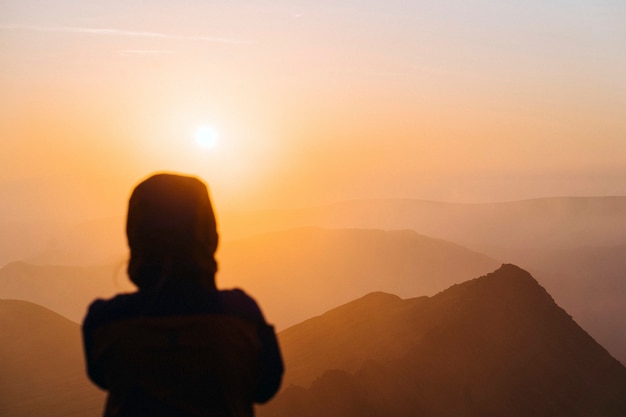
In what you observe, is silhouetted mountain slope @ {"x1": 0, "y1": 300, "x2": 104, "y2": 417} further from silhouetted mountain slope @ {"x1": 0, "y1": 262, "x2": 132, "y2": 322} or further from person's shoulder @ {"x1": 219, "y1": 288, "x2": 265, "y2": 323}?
silhouetted mountain slope @ {"x1": 0, "y1": 262, "x2": 132, "y2": 322}

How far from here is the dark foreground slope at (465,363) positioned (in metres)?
23.0

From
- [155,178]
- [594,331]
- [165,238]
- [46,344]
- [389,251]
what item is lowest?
[389,251]

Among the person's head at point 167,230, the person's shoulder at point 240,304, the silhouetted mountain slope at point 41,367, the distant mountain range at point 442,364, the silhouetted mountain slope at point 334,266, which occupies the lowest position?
the silhouetted mountain slope at point 334,266

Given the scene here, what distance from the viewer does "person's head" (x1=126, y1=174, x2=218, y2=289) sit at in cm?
280

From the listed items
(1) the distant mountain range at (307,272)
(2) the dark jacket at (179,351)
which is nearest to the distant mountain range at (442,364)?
(2) the dark jacket at (179,351)

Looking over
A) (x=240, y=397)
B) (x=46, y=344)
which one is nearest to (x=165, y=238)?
(x=240, y=397)

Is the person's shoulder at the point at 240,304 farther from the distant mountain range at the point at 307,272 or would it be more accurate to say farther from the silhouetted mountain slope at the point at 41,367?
the distant mountain range at the point at 307,272

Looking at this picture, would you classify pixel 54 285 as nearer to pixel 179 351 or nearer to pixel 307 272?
pixel 307 272

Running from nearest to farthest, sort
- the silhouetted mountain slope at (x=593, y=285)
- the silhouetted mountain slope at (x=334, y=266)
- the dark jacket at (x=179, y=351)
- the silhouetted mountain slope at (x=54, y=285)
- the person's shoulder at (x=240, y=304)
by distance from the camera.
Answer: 1. the dark jacket at (x=179, y=351)
2. the person's shoulder at (x=240, y=304)
3. the silhouetted mountain slope at (x=593, y=285)
4. the silhouetted mountain slope at (x=54, y=285)
5. the silhouetted mountain slope at (x=334, y=266)

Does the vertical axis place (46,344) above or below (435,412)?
below

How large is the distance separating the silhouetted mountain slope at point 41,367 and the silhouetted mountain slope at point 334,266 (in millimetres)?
67899

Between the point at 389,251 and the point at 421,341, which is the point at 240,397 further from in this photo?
the point at 389,251

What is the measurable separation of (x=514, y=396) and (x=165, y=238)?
905 inches

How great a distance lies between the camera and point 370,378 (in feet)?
77.1
